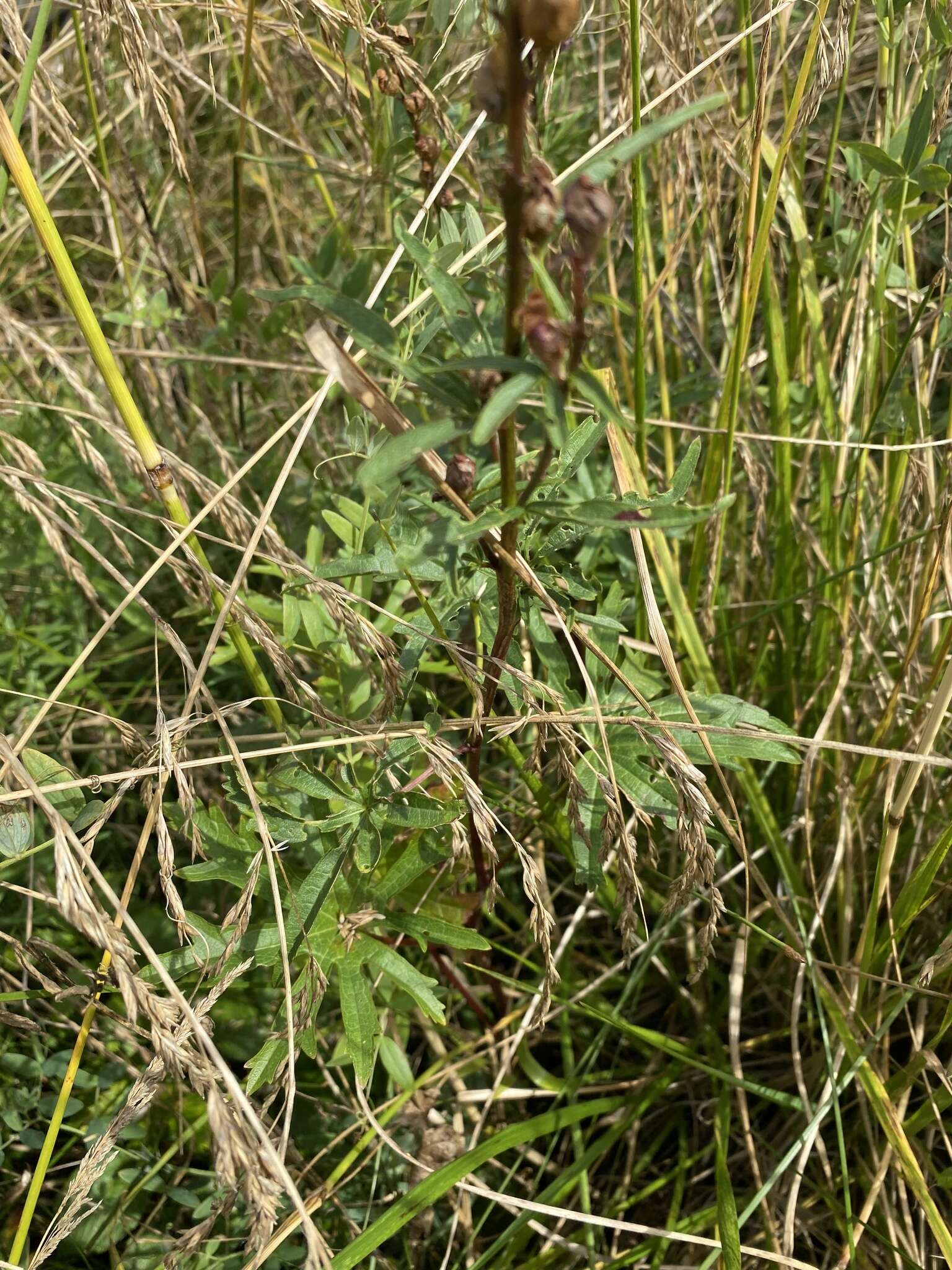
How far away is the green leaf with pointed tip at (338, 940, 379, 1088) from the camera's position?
1.14 metres

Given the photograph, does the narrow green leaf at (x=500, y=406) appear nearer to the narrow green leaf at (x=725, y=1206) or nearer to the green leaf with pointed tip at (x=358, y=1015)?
the green leaf with pointed tip at (x=358, y=1015)

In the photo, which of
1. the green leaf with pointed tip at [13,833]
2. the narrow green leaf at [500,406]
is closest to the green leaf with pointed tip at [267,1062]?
the green leaf with pointed tip at [13,833]

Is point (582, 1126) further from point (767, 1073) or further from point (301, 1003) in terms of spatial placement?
point (301, 1003)

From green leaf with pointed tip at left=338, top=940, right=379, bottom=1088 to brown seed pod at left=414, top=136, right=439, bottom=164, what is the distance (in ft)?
3.21

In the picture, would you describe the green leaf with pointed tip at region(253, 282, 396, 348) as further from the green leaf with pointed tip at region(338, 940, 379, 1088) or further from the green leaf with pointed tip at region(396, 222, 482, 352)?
the green leaf with pointed tip at region(338, 940, 379, 1088)

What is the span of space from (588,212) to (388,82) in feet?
2.39

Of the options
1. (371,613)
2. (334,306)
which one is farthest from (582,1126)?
(334,306)

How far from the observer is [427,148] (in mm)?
1361

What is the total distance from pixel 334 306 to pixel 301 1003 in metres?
0.69

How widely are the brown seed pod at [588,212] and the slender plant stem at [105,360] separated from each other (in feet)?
1.90

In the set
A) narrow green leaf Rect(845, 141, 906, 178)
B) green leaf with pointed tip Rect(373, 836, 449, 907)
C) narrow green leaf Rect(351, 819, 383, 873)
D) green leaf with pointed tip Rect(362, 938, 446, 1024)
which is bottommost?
green leaf with pointed tip Rect(362, 938, 446, 1024)

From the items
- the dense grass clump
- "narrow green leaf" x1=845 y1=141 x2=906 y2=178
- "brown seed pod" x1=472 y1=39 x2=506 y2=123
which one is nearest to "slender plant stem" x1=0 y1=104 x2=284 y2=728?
the dense grass clump

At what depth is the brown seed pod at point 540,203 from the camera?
73cm

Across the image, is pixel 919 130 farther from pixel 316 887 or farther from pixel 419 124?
pixel 316 887
